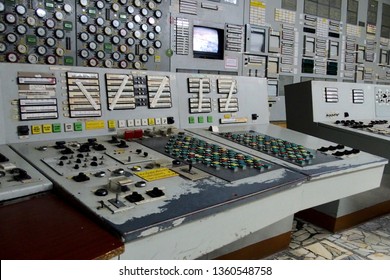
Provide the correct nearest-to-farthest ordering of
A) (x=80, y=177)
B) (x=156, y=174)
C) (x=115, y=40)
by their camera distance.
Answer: (x=80, y=177)
(x=156, y=174)
(x=115, y=40)

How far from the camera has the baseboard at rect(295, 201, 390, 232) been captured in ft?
8.28

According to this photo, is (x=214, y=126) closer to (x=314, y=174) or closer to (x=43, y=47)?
(x=314, y=174)

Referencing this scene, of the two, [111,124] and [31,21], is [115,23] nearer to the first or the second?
[31,21]

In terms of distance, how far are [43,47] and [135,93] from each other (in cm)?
145

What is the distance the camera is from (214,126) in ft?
6.39

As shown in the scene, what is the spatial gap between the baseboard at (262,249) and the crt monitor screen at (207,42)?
210 cm

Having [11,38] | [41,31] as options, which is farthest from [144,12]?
[11,38]

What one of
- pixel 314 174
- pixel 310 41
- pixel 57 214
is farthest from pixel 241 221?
pixel 310 41

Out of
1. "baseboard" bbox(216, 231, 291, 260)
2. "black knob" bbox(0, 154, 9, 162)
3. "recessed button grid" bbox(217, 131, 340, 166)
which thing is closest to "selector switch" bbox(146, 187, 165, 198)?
"black knob" bbox(0, 154, 9, 162)

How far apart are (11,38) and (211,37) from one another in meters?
1.89

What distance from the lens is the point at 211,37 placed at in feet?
12.0

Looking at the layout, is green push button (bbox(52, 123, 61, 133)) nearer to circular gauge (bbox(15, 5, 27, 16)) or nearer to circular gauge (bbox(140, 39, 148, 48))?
circular gauge (bbox(15, 5, 27, 16))

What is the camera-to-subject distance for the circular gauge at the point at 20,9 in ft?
8.55

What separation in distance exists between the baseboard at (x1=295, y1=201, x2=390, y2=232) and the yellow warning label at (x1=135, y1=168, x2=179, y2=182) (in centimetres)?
177
